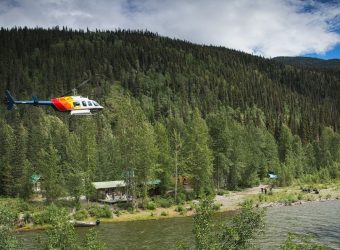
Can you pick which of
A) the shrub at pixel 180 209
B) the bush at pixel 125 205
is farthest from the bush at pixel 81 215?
the shrub at pixel 180 209

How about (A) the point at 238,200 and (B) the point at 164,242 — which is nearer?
(B) the point at 164,242

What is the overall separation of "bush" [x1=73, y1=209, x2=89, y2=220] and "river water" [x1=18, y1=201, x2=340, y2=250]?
4.94 m

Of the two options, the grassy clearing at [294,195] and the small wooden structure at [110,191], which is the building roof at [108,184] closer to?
the small wooden structure at [110,191]

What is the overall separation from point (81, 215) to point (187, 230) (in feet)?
63.8

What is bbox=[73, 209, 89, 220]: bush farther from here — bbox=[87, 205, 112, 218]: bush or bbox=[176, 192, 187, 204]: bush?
bbox=[176, 192, 187, 204]: bush

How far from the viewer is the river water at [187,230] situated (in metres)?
53.7

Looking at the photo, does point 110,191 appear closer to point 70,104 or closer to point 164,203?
point 164,203

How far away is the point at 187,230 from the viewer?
61438 millimetres

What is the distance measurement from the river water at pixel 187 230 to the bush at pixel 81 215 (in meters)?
4.94

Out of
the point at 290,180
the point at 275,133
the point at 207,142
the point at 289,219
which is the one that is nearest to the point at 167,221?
the point at 289,219

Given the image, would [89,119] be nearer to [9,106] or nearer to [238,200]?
[238,200]

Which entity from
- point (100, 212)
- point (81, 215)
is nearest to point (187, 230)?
point (100, 212)

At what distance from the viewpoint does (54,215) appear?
28.0m

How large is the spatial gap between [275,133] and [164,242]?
131540 millimetres
